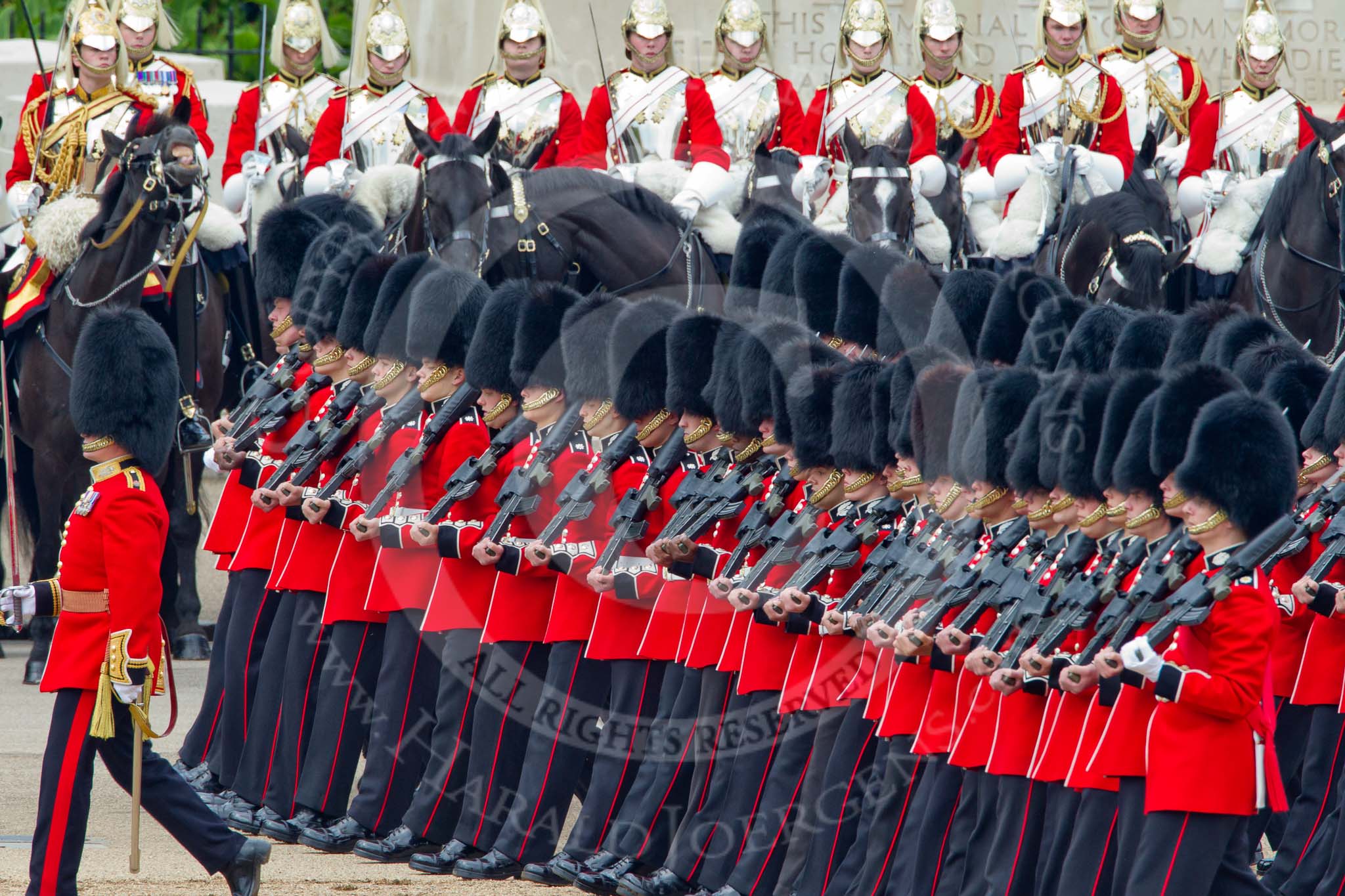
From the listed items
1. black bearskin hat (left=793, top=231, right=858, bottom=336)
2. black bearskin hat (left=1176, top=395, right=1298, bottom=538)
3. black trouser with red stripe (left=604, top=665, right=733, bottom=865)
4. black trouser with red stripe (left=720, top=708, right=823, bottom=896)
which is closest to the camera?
black bearskin hat (left=1176, top=395, right=1298, bottom=538)

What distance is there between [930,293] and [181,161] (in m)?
3.11

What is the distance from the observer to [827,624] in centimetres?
643

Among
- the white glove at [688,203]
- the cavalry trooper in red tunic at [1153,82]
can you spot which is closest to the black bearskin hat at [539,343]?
the white glove at [688,203]

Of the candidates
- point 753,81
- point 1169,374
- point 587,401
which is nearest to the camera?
point 1169,374

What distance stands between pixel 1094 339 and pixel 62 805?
10.3 feet

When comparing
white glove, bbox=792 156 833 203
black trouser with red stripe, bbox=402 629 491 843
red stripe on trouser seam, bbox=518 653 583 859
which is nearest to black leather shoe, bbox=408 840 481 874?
black trouser with red stripe, bbox=402 629 491 843

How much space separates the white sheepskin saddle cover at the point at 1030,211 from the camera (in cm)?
1170

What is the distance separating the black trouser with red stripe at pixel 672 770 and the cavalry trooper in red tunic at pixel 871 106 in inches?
183

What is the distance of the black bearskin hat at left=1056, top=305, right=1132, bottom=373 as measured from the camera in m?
7.59

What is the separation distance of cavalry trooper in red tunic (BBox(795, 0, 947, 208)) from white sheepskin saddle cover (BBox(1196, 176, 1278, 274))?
3.89 ft

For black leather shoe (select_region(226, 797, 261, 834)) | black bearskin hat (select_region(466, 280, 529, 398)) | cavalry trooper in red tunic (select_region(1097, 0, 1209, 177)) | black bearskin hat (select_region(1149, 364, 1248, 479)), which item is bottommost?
black leather shoe (select_region(226, 797, 261, 834))

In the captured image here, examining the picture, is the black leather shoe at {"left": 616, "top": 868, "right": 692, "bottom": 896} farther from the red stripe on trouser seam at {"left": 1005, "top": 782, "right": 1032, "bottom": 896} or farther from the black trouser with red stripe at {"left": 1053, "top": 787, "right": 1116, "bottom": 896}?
the black trouser with red stripe at {"left": 1053, "top": 787, "right": 1116, "bottom": 896}

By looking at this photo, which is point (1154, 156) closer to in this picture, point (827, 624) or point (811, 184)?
point (811, 184)

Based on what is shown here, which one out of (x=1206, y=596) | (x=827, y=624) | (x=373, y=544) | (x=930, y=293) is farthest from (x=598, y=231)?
(x=1206, y=596)
